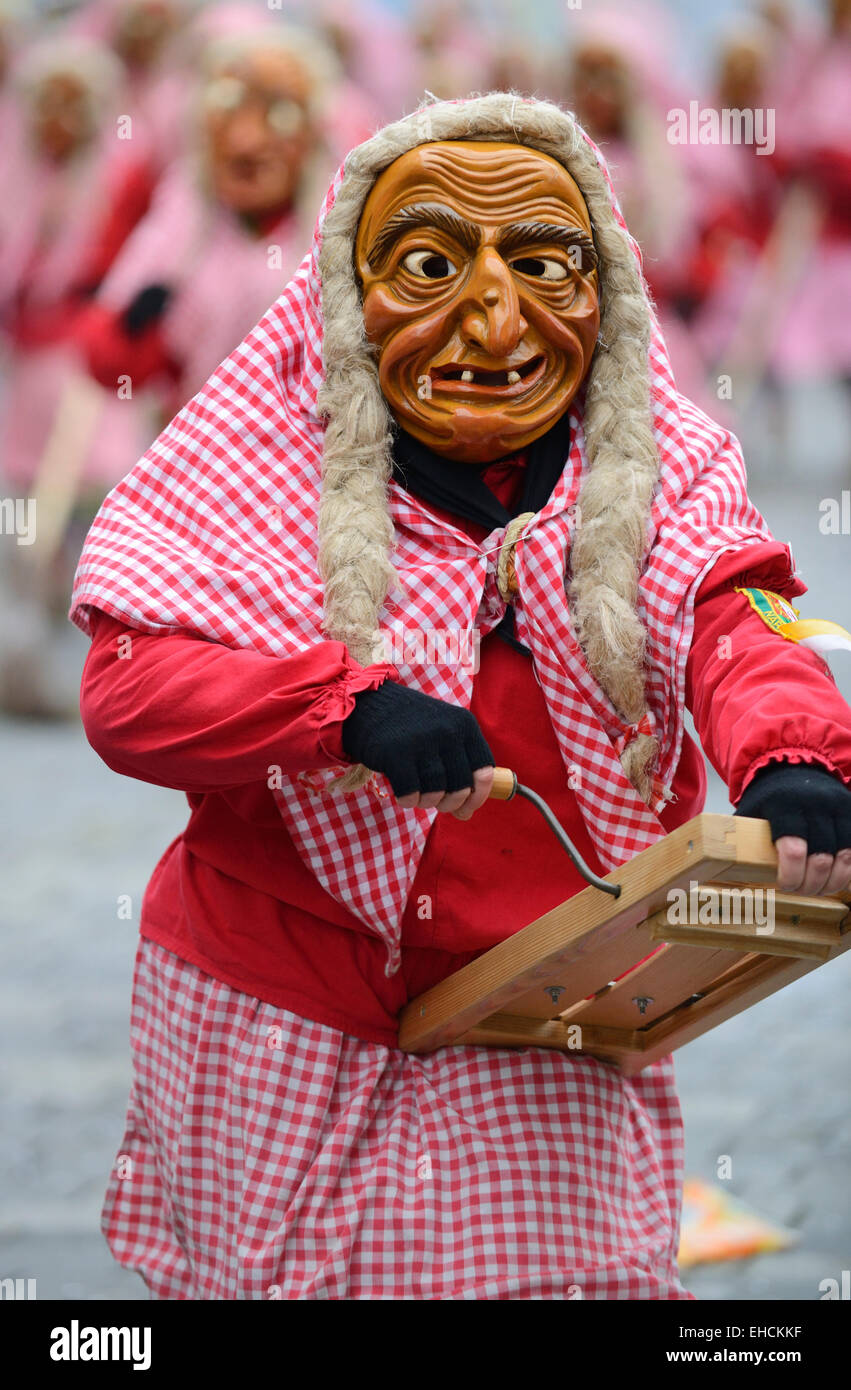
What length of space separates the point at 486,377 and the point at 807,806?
2.48ft

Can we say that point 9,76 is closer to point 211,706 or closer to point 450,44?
point 450,44

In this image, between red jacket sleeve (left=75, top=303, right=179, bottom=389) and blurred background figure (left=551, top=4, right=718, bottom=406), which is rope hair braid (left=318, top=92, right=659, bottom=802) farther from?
blurred background figure (left=551, top=4, right=718, bottom=406)


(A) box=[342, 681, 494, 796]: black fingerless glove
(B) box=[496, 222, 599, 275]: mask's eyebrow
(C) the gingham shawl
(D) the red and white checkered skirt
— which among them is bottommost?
(D) the red and white checkered skirt

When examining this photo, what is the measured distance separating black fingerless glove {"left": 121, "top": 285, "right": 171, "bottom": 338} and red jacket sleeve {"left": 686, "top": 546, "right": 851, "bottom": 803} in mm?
3887

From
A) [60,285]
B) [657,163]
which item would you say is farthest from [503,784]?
[60,285]

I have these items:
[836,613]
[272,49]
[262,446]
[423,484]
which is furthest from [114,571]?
[836,613]

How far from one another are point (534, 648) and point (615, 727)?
130 millimetres

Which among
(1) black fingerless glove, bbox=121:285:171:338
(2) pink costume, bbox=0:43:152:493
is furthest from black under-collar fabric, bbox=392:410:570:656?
(2) pink costume, bbox=0:43:152:493

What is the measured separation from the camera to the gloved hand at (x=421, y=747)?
5.76 ft

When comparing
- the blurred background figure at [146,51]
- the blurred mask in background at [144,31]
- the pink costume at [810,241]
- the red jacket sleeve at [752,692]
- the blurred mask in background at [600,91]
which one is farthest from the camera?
the pink costume at [810,241]

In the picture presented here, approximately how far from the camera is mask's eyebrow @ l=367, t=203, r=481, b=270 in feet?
7.00

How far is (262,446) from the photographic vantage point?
2.17 m

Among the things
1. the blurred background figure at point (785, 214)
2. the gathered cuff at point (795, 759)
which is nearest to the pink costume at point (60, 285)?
the blurred background figure at point (785, 214)

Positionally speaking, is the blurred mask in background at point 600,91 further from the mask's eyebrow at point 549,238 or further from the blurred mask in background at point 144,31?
the mask's eyebrow at point 549,238
